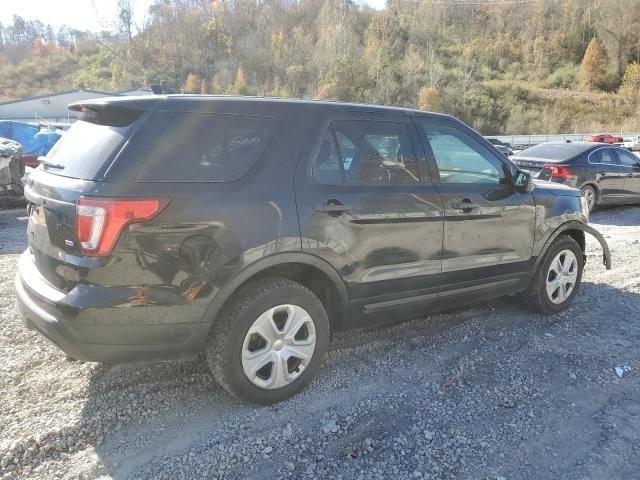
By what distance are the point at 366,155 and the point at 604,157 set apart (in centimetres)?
912

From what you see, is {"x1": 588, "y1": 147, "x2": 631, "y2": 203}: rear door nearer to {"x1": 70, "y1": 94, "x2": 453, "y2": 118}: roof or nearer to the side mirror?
the side mirror

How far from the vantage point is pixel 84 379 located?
339 centimetres

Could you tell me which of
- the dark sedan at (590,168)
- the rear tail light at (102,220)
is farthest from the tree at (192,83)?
the rear tail light at (102,220)

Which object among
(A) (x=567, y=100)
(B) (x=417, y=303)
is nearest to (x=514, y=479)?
(B) (x=417, y=303)

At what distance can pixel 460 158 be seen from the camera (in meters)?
4.06

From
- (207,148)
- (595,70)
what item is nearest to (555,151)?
(207,148)

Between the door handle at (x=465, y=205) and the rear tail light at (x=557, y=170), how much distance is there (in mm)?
6836

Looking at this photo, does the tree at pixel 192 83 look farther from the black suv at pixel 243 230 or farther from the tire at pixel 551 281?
the black suv at pixel 243 230

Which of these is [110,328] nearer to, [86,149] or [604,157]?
[86,149]

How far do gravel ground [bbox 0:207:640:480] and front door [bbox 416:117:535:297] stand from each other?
54cm

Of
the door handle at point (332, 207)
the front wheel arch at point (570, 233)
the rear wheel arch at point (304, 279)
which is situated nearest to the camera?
the rear wheel arch at point (304, 279)

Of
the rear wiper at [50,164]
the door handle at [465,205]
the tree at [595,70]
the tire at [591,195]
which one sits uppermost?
the tree at [595,70]

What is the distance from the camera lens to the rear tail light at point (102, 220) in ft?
8.38

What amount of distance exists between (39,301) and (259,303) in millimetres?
1190
